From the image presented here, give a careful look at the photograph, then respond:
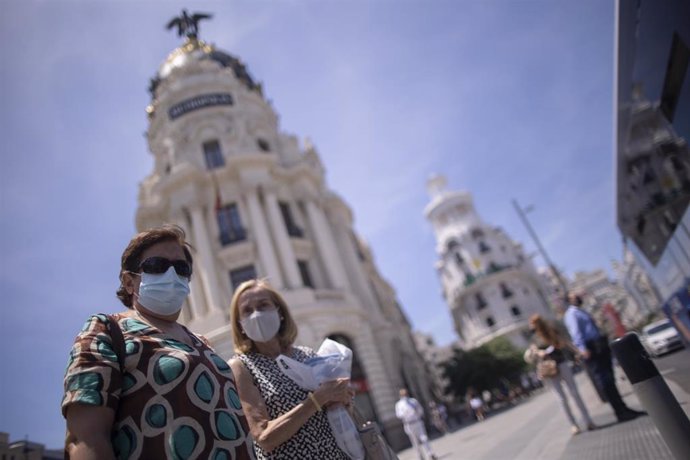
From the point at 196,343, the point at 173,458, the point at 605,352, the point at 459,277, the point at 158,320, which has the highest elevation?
the point at 459,277

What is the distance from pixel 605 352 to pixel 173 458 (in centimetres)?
568

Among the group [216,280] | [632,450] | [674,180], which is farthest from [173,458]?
[216,280]

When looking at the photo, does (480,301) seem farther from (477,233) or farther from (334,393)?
(334,393)

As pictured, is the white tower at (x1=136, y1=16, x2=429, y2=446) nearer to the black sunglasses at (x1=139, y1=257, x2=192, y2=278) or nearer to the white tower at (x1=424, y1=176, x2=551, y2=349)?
the black sunglasses at (x1=139, y1=257, x2=192, y2=278)

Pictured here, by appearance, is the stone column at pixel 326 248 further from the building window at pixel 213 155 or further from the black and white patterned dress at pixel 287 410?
the black and white patterned dress at pixel 287 410

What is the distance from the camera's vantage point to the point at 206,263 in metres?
20.6

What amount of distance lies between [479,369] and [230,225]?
2040 cm

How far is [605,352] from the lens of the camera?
539 centimetres

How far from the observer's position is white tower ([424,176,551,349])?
5284 centimetres

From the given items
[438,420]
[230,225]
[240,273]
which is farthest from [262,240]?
[438,420]

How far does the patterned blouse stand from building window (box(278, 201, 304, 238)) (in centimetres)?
2110

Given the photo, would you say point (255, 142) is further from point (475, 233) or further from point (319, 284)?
point (475, 233)

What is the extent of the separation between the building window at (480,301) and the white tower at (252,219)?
1202 inches

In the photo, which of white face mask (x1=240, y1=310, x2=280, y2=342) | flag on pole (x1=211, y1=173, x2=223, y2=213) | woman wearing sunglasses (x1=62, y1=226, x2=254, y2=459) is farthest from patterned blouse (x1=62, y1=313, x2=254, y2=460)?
flag on pole (x1=211, y1=173, x2=223, y2=213)
